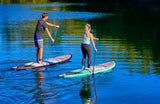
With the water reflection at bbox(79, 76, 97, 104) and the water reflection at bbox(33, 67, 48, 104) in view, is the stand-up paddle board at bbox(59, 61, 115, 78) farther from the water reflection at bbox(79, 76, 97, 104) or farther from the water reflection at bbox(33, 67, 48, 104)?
the water reflection at bbox(33, 67, 48, 104)

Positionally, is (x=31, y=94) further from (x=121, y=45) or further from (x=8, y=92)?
(x=121, y=45)

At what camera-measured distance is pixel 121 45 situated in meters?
20.8

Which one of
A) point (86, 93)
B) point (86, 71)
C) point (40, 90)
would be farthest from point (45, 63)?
point (86, 93)

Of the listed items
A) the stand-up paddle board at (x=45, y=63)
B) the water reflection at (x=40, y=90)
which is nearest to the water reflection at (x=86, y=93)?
the water reflection at (x=40, y=90)

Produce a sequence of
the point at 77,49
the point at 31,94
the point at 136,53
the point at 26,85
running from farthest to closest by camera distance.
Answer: the point at 77,49 < the point at 136,53 < the point at 26,85 < the point at 31,94

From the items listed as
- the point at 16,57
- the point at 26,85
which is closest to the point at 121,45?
the point at 16,57

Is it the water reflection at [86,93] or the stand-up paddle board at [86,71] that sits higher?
the stand-up paddle board at [86,71]

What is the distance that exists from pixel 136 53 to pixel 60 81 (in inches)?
295

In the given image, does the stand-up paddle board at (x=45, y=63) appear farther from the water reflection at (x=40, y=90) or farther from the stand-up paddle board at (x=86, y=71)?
the stand-up paddle board at (x=86, y=71)

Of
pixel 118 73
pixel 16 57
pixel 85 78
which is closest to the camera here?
pixel 85 78

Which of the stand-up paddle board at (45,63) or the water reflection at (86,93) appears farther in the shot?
the stand-up paddle board at (45,63)

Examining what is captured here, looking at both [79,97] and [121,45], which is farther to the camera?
[121,45]

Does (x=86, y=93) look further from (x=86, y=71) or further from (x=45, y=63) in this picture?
(x=45, y=63)

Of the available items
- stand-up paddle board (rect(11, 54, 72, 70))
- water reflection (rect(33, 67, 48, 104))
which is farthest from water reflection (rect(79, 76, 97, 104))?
stand-up paddle board (rect(11, 54, 72, 70))
